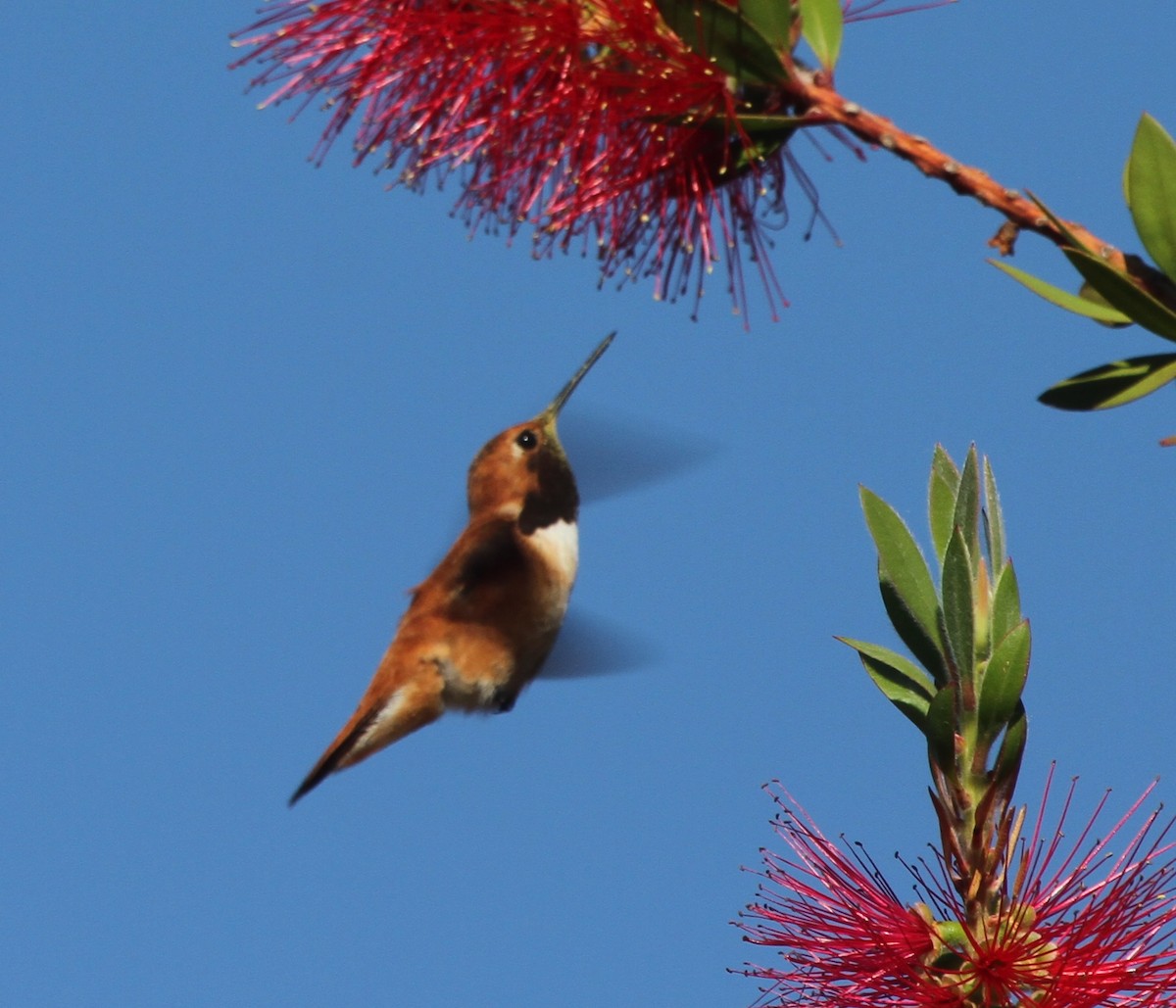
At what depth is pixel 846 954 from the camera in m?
1.71

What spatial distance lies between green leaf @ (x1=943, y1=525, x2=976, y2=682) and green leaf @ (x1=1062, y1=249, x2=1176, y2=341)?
0.84 ft

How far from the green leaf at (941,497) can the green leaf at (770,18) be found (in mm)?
510

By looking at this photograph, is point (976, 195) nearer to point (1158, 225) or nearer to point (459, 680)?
point (1158, 225)

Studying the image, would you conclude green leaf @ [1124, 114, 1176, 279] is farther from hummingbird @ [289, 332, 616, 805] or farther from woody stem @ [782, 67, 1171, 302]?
hummingbird @ [289, 332, 616, 805]

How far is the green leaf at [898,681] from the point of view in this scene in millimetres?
1552

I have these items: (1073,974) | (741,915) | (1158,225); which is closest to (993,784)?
(1073,974)

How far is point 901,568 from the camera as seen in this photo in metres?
1.56

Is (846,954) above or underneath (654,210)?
underneath

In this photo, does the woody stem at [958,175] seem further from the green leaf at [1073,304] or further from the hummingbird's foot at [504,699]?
the hummingbird's foot at [504,699]

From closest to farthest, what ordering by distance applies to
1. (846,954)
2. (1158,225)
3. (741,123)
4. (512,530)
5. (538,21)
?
(1158,225), (846,954), (741,123), (538,21), (512,530)

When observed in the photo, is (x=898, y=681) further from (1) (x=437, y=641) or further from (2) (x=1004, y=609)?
(1) (x=437, y=641)

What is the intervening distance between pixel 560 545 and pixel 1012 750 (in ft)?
6.15

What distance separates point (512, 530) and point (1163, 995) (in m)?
1.87

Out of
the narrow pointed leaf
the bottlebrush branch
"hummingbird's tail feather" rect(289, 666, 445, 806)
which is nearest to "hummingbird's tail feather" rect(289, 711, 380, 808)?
"hummingbird's tail feather" rect(289, 666, 445, 806)
